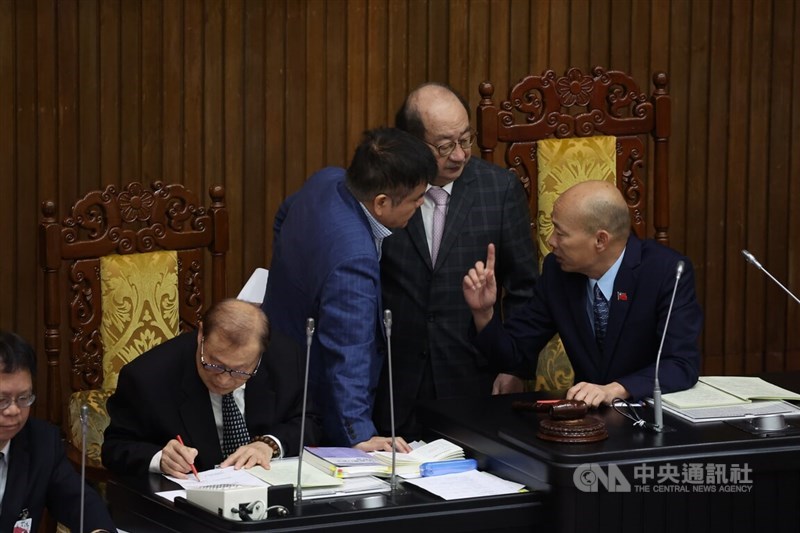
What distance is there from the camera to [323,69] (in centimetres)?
543

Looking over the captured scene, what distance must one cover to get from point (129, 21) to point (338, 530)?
2.79m

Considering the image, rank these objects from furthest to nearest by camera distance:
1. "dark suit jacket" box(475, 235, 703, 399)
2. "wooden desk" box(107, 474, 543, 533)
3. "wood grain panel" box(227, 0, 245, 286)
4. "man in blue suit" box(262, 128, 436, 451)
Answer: "wood grain panel" box(227, 0, 245, 286)
"dark suit jacket" box(475, 235, 703, 399)
"man in blue suit" box(262, 128, 436, 451)
"wooden desk" box(107, 474, 543, 533)

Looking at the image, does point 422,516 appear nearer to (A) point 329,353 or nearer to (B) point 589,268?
(A) point 329,353

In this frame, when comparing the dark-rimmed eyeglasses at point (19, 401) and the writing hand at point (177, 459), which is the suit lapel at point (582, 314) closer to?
the writing hand at point (177, 459)

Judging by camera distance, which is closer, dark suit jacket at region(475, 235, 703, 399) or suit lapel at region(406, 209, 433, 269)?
dark suit jacket at region(475, 235, 703, 399)

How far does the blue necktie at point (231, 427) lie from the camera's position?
326 cm

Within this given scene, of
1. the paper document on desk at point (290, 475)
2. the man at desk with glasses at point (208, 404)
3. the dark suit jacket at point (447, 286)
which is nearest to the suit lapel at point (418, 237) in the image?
the dark suit jacket at point (447, 286)

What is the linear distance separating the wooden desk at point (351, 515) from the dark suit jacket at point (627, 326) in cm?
61

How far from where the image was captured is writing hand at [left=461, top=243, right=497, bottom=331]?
144 inches

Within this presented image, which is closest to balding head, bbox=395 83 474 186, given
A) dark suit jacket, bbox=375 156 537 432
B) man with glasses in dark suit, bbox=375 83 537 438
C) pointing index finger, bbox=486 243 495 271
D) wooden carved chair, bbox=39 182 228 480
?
man with glasses in dark suit, bbox=375 83 537 438

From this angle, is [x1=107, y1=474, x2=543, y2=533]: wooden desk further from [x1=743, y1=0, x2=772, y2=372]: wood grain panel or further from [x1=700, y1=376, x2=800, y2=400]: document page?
[x1=743, y1=0, x2=772, y2=372]: wood grain panel

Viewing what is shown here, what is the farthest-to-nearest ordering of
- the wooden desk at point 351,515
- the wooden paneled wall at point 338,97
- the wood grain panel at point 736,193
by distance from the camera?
the wood grain panel at point 736,193
the wooden paneled wall at point 338,97
the wooden desk at point 351,515

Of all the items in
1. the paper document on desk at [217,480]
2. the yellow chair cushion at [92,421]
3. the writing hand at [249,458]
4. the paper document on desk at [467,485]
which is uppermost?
the writing hand at [249,458]

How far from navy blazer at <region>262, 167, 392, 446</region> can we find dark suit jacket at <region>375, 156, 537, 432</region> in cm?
31
